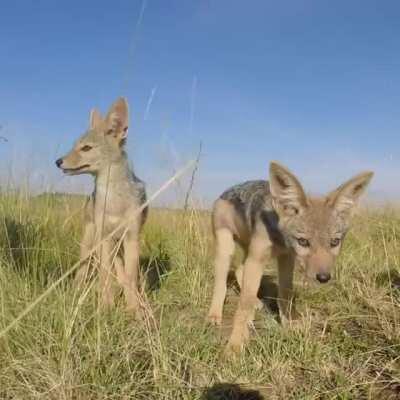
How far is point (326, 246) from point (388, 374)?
105 cm

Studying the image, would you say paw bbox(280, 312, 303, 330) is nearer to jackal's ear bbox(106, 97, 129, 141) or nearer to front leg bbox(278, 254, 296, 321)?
front leg bbox(278, 254, 296, 321)

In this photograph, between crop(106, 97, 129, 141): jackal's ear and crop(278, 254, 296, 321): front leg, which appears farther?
crop(106, 97, 129, 141): jackal's ear

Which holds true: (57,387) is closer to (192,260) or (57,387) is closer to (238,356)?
(238,356)

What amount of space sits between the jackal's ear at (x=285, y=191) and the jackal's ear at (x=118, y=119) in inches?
72.0

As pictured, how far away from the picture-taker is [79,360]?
2689mm

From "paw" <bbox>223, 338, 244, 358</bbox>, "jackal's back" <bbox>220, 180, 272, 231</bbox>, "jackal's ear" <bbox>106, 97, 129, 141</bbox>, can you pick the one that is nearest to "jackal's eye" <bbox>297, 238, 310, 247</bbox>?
"jackal's back" <bbox>220, 180, 272, 231</bbox>

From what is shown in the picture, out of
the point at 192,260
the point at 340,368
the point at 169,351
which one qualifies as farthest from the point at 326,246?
the point at 192,260

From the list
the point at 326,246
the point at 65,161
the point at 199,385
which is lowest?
the point at 199,385

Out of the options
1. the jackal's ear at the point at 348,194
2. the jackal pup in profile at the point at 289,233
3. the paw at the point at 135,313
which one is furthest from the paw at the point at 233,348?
the jackal's ear at the point at 348,194

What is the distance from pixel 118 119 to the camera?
531cm

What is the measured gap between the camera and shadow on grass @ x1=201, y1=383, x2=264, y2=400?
2.75 meters

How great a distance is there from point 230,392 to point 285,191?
5.26ft

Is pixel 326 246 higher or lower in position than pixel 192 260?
higher

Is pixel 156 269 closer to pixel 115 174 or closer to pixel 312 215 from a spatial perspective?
pixel 115 174
